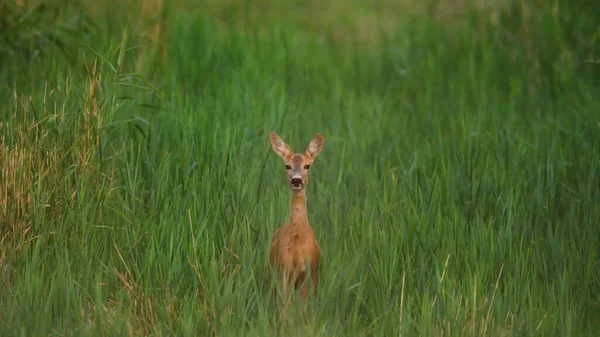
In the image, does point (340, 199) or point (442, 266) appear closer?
point (442, 266)

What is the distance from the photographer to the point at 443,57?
961cm

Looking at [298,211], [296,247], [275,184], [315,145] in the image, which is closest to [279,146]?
[315,145]

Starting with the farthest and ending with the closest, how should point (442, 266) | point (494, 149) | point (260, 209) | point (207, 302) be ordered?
point (494, 149) < point (260, 209) < point (442, 266) < point (207, 302)

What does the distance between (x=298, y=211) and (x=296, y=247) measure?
0.20m

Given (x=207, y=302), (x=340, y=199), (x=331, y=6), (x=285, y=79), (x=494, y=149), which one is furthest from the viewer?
(x=331, y=6)

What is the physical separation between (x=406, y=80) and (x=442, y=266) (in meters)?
4.17

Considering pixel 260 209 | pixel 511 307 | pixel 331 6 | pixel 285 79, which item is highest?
pixel 331 6

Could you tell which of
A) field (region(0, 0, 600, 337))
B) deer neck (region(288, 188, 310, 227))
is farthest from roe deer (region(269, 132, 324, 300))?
field (region(0, 0, 600, 337))

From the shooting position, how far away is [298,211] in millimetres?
5141

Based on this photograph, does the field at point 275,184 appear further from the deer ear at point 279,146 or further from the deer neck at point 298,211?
the deer ear at point 279,146

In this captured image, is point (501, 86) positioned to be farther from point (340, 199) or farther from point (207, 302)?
point (207, 302)

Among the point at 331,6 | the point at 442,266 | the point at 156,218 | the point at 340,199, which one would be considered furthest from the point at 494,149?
the point at 331,6

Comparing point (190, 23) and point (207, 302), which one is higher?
point (190, 23)

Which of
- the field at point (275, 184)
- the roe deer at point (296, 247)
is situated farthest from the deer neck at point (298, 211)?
the field at point (275, 184)
